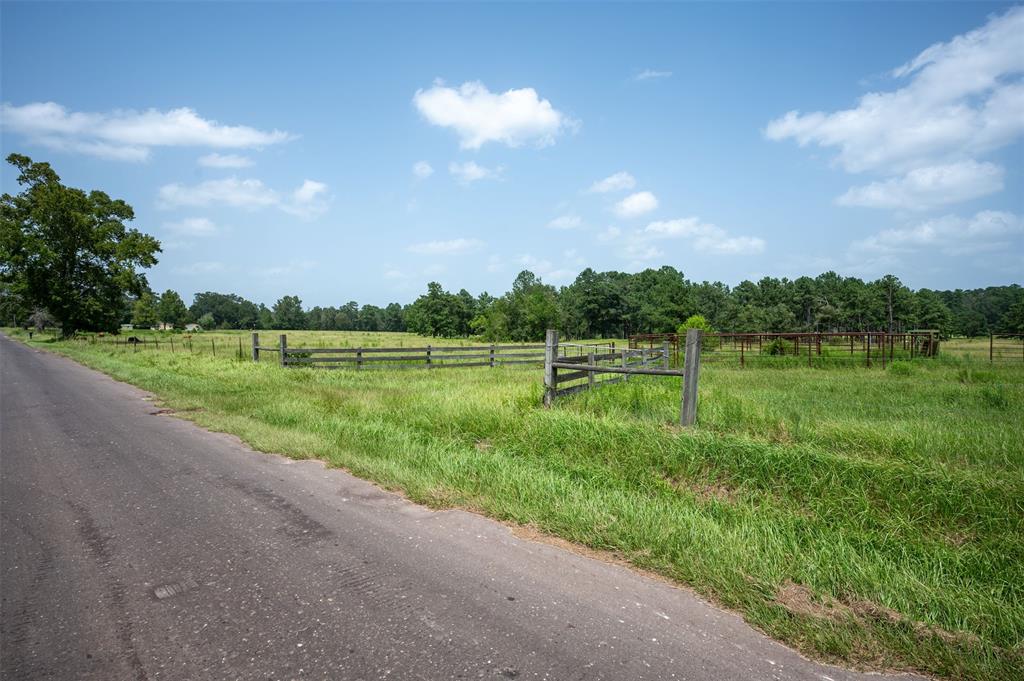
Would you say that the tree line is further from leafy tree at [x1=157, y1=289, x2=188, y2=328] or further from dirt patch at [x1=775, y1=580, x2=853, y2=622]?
dirt patch at [x1=775, y1=580, x2=853, y2=622]

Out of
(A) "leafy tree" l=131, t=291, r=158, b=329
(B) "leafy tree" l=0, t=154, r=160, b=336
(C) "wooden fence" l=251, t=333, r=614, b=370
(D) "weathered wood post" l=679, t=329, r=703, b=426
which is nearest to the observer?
(D) "weathered wood post" l=679, t=329, r=703, b=426

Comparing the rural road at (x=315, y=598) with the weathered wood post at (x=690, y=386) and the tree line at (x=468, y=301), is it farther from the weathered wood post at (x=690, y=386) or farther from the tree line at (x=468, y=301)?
the tree line at (x=468, y=301)

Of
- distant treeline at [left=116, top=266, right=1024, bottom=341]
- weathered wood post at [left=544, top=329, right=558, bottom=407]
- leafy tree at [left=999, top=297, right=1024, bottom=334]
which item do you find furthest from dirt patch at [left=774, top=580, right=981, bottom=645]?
leafy tree at [left=999, top=297, right=1024, bottom=334]

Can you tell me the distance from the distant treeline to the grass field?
211 feet

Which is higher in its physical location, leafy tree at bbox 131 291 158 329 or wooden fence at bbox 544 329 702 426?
leafy tree at bbox 131 291 158 329

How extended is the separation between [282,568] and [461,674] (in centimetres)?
173

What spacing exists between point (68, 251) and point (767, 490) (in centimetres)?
5948

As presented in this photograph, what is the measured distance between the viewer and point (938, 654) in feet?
8.70

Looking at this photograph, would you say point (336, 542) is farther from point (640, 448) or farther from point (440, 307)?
point (440, 307)

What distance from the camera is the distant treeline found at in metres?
75.4

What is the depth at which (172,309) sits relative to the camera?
356ft

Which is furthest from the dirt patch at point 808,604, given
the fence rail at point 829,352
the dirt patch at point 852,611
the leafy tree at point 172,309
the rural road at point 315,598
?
the leafy tree at point 172,309

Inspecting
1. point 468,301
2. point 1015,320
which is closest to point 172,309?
point 468,301

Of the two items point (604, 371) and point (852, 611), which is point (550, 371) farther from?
point (852, 611)
